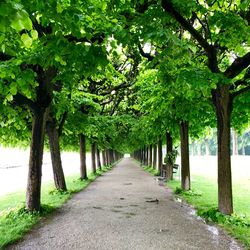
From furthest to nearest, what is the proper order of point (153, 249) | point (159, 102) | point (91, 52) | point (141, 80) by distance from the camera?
point (141, 80)
point (159, 102)
point (153, 249)
point (91, 52)

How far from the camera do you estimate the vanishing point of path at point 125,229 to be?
696cm

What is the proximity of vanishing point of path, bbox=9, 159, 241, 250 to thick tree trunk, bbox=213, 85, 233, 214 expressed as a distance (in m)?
1.02

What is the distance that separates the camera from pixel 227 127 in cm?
981

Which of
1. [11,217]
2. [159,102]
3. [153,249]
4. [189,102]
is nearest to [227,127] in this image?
[189,102]

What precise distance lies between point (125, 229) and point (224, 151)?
3650mm

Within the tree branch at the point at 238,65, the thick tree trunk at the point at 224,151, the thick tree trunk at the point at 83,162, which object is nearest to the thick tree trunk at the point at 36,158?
the thick tree trunk at the point at 224,151

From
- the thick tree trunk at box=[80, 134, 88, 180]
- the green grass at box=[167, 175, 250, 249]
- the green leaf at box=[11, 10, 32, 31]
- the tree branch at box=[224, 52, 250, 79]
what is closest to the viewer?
the green leaf at box=[11, 10, 32, 31]

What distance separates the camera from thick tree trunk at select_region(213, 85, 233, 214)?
9.62 m

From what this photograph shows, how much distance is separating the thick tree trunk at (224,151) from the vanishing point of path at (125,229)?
3.33 feet

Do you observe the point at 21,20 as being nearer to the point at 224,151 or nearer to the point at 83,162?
the point at 224,151

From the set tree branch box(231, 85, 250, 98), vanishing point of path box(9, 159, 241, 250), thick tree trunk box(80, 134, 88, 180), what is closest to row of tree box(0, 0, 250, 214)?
tree branch box(231, 85, 250, 98)

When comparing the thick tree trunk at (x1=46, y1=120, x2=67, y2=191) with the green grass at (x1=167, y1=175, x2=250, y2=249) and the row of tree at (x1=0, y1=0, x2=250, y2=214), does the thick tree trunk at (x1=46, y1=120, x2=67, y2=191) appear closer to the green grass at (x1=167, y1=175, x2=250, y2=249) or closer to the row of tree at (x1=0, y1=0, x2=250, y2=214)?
the row of tree at (x1=0, y1=0, x2=250, y2=214)

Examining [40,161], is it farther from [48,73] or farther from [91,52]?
[91,52]

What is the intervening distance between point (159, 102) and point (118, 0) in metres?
5.31
